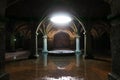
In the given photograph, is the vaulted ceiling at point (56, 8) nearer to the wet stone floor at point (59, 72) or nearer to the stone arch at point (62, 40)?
the wet stone floor at point (59, 72)

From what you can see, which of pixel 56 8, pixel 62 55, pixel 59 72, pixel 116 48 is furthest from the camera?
pixel 62 55

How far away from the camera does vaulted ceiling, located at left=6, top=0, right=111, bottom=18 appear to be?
15.7 metres

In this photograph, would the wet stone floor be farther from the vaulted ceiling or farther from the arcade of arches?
the vaulted ceiling

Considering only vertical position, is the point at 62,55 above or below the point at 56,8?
below

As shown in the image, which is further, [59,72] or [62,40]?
[62,40]

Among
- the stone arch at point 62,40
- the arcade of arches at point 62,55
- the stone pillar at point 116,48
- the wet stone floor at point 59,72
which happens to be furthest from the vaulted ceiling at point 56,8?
the stone arch at point 62,40

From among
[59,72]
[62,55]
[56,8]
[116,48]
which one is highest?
[56,8]

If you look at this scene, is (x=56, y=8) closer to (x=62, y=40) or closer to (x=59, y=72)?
(x=59, y=72)

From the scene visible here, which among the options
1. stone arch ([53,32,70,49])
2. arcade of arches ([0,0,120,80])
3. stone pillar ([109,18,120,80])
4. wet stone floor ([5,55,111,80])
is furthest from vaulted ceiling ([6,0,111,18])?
stone arch ([53,32,70,49])

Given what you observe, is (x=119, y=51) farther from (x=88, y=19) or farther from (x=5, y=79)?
(x=88, y=19)

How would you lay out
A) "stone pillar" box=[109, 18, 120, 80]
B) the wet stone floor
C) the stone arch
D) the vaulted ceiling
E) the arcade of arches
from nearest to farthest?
"stone pillar" box=[109, 18, 120, 80] < the arcade of arches < the wet stone floor < the vaulted ceiling < the stone arch

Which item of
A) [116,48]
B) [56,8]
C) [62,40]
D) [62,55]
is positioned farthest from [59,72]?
[62,40]

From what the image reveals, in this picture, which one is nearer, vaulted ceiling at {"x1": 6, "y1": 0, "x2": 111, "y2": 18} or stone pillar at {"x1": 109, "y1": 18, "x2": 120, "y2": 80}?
stone pillar at {"x1": 109, "y1": 18, "x2": 120, "y2": 80}

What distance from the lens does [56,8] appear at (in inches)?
644
